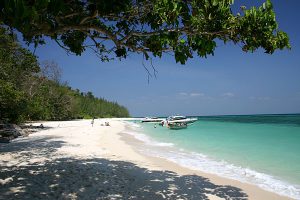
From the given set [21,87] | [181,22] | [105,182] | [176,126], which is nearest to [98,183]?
[105,182]

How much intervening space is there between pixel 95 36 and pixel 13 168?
4.51m

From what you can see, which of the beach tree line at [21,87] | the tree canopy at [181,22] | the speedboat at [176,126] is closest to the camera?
the tree canopy at [181,22]

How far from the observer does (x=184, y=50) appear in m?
5.15

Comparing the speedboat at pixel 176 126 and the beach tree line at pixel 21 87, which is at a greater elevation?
the beach tree line at pixel 21 87

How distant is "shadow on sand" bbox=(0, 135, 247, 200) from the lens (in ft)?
19.7

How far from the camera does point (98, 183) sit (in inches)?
272

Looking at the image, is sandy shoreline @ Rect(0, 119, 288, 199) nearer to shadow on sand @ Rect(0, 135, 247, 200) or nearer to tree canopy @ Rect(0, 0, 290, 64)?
shadow on sand @ Rect(0, 135, 247, 200)

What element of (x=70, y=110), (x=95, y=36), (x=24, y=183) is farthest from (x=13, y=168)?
(x=70, y=110)

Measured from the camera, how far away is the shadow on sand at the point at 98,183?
6.00 meters

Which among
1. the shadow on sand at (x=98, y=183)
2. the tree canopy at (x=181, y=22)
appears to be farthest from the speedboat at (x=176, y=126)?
the tree canopy at (x=181, y=22)

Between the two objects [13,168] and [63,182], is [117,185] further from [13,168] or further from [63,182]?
[13,168]

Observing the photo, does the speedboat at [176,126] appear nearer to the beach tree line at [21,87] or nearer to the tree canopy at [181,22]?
the beach tree line at [21,87]

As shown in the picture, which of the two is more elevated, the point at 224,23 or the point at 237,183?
the point at 224,23

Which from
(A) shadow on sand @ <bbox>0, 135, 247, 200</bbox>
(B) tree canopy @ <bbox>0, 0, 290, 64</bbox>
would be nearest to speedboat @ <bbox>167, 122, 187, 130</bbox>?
(A) shadow on sand @ <bbox>0, 135, 247, 200</bbox>
